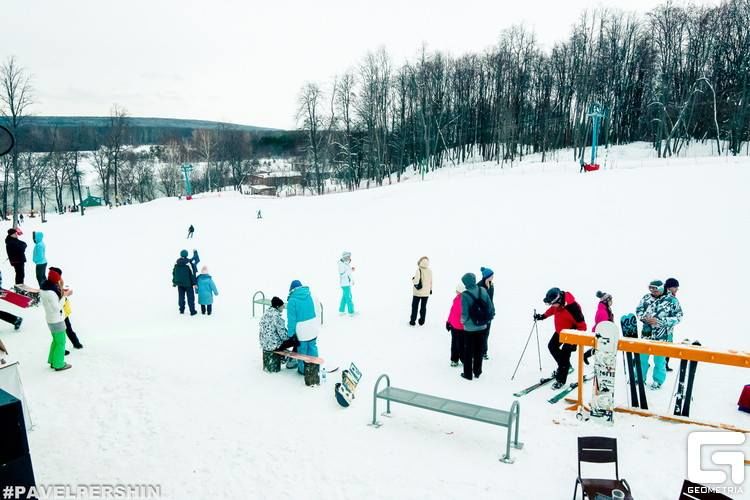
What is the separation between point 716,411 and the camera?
21.2 ft

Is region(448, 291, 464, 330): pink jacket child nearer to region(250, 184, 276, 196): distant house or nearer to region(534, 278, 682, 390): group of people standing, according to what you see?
region(534, 278, 682, 390): group of people standing

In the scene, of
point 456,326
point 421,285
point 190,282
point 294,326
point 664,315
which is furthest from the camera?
point 190,282

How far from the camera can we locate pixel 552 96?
53.0 meters

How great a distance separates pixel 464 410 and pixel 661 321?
12.5 feet

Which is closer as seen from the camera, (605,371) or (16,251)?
(605,371)

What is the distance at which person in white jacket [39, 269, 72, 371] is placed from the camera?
7496mm

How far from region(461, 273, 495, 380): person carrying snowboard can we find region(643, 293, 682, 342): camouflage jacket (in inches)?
99.9

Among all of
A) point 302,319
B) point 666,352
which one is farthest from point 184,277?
point 666,352

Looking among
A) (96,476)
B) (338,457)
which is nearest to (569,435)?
(338,457)

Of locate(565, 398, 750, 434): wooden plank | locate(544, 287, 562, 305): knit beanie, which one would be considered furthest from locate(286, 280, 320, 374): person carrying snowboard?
locate(565, 398, 750, 434): wooden plank

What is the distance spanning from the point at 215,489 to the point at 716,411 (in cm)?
674

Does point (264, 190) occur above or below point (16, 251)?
above

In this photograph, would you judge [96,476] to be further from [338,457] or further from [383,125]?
[383,125]

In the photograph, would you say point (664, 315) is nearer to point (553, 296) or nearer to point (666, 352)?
point (666, 352)
